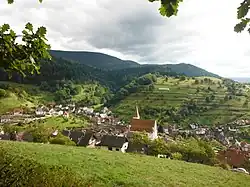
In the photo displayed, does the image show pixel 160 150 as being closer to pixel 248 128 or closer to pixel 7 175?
pixel 7 175

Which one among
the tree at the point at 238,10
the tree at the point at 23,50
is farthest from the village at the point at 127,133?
the tree at the point at 238,10

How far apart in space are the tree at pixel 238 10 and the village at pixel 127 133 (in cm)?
3750

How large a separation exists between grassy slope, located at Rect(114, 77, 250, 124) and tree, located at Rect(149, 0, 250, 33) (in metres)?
142

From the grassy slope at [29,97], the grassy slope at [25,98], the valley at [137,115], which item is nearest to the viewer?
the valley at [137,115]

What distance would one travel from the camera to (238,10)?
3.34 metres

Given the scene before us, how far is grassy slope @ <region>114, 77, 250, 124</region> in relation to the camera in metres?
144

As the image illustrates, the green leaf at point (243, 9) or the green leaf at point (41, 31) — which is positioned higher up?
the green leaf at point (243, 9)

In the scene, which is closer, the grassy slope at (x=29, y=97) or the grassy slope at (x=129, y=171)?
the grassy slope at (x=129, y=171)

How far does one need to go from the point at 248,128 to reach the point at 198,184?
12090 centimetres

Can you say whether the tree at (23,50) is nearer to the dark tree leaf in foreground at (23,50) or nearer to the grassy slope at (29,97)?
the dark tree leaf in foreground at (23,50)

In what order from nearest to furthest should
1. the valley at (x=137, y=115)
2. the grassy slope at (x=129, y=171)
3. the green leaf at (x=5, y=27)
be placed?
the green leaf at (x=5, y=27) < the grassy slope at (x=129, y=171) < the valley at (x=137, y=115)

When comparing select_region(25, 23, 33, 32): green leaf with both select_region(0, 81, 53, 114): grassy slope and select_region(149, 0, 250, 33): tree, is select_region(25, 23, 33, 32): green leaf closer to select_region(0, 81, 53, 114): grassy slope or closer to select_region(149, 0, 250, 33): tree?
select_region(149, 0, 250, 33): tree

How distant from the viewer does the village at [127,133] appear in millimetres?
55237

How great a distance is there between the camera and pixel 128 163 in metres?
17.6
